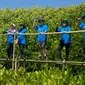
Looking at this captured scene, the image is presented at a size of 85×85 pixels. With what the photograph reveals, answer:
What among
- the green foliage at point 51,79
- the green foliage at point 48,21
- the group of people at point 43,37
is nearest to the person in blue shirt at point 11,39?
the group of people at point 43,37

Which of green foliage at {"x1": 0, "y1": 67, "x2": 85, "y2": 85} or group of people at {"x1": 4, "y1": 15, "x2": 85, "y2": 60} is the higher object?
group of people at {"x1": 4, "y1": 15, "x2": 85, "y2": 60}

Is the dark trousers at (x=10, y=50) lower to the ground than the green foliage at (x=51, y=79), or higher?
higher

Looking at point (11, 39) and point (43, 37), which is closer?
point (43, 37)

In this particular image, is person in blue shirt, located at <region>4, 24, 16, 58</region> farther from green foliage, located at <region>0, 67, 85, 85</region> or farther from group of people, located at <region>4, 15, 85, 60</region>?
green foliage, located at <region>0, 67, 85, 85</region>

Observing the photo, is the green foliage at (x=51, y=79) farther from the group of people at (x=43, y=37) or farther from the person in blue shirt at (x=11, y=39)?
the person in blue shirt at (x=11, y=39)

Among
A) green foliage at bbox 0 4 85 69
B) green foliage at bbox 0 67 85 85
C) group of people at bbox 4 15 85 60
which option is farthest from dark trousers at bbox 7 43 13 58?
green foliage at bbox 0 67 85 85

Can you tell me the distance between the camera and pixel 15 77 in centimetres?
1033

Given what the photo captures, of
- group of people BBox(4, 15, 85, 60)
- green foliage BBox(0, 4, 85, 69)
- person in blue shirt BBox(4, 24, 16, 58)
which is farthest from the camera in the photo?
green foliage BBox(0, 4, 85, 69)

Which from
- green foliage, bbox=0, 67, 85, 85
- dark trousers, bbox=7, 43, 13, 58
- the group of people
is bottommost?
green foliage, bbox=0, 67, 85, 85

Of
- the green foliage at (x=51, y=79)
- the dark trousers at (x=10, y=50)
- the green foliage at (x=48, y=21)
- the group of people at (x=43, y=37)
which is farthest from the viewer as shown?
the green foliage at (x=48, y=21)

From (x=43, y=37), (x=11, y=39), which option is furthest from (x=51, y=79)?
(x=11, y=39)

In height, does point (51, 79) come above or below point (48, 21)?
below

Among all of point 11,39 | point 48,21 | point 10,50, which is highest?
point 48,21

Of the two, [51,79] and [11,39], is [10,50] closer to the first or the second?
[11,39]
